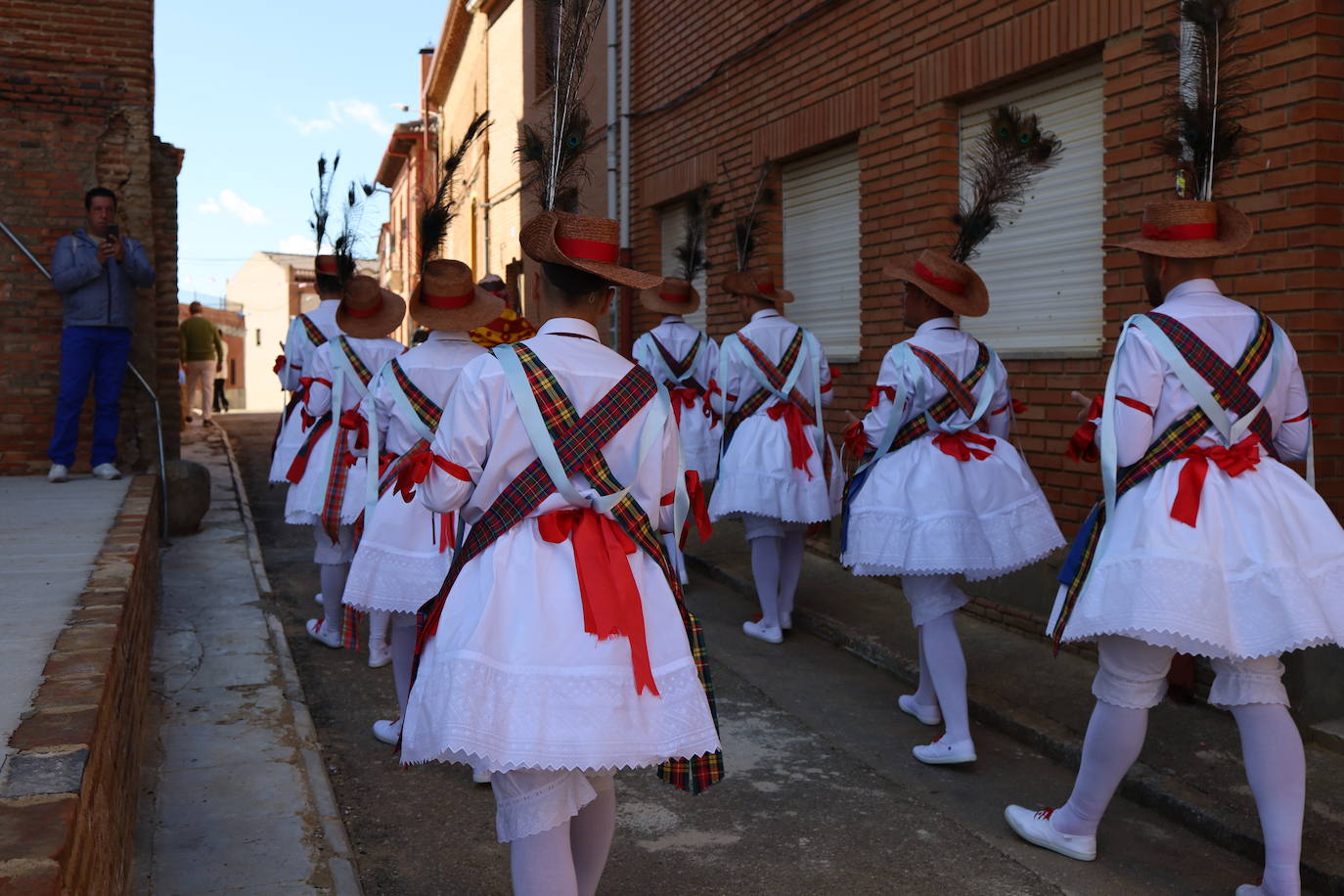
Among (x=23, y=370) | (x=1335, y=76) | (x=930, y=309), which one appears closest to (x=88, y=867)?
(x=930, y=309)

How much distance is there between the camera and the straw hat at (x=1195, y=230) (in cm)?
382

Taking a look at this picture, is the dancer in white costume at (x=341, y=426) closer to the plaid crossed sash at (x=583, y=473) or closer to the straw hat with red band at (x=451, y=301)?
the straw hat with red band at (x=451, y=301)

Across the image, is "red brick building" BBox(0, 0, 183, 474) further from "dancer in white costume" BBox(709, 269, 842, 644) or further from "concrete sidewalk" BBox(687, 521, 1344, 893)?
"concrete sidewalk" BBox(687, 521, 1344, 893)

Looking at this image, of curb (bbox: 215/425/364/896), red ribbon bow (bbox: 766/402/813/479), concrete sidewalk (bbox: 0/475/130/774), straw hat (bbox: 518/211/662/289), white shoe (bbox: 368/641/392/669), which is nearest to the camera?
straw hat (bbox: 518/211/662/289)

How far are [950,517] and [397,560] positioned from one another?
7.05 feet

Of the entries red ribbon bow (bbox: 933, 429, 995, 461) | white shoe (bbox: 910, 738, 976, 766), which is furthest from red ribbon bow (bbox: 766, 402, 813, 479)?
white shoe (bbox: 910, 738, 976, 766)

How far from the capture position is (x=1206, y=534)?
3590mm

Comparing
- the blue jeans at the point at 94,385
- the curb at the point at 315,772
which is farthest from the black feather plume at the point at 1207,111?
the blue jeans at the point at 94,385

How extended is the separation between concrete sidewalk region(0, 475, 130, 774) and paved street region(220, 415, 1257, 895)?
1.17 meters

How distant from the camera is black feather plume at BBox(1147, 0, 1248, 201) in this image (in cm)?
412

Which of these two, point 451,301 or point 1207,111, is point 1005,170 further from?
point 451,301

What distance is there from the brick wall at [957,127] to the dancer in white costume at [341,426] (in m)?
3.42

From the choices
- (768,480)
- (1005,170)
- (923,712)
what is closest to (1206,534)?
(923,712)

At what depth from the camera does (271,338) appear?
59000mm
